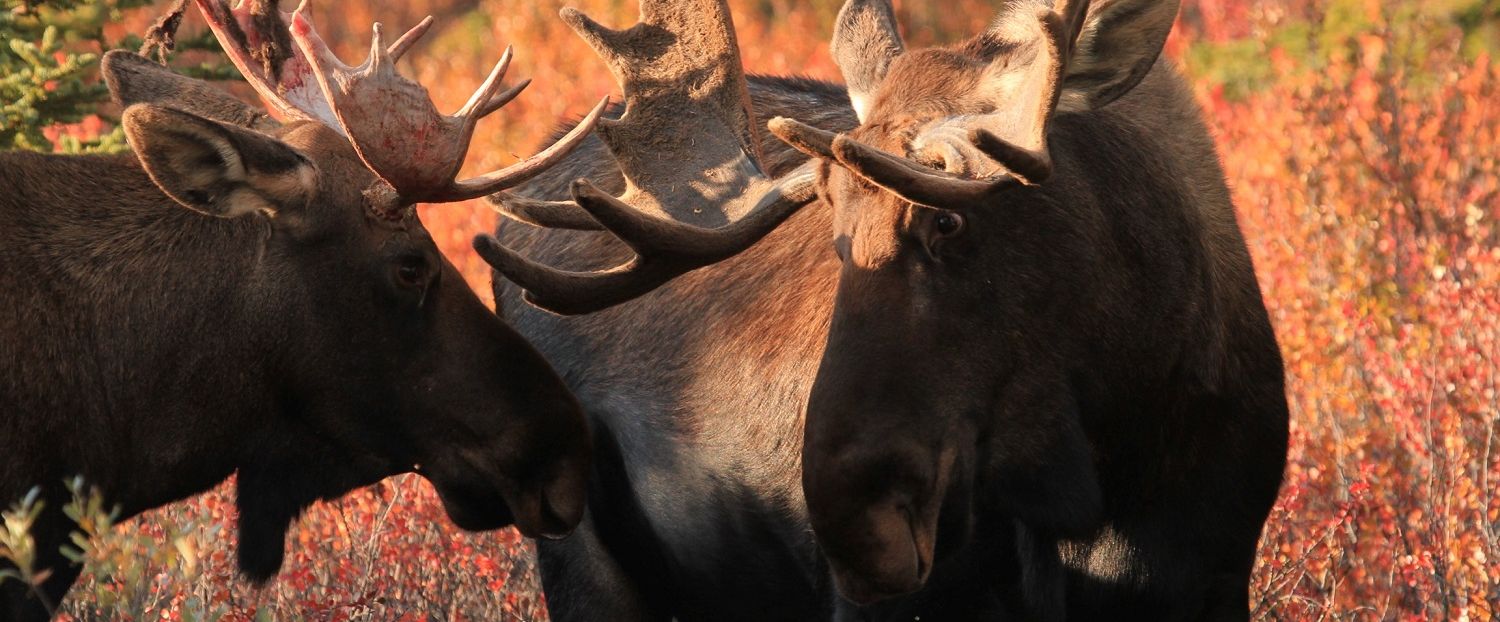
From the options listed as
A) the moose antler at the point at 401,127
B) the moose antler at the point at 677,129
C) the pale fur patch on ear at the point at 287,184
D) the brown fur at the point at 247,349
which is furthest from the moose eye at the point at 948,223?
the pale fur patch on ear at the point at 287,184

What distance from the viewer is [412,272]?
4676 millimetres

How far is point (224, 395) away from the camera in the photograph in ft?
15.3

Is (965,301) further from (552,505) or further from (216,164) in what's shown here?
(216,164)

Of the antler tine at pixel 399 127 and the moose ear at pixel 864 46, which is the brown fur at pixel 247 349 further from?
the moose ear at pixel 864 46

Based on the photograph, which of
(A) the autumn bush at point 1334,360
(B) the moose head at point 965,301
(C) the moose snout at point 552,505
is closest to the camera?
(B) the moose head at point 965,301

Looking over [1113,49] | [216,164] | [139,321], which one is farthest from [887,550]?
[139,321]

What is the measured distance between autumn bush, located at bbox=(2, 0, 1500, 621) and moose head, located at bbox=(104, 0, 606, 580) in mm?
408

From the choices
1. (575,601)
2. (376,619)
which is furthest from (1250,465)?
(376,619)

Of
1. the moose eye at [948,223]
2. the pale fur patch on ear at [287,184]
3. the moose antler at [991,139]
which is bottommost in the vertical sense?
the pale fur patch on ear at [287,184]

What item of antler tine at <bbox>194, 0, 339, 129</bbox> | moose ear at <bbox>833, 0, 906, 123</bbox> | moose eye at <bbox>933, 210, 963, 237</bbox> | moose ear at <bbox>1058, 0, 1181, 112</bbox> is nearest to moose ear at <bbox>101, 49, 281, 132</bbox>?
antler tine at <bbox>194, 0, 339, 129</bbox>

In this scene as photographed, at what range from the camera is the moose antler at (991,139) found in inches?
154

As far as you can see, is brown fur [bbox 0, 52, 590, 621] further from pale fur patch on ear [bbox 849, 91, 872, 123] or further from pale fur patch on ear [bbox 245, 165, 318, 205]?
pale fur patch on ear [bbox 849, 91, 872, 123]

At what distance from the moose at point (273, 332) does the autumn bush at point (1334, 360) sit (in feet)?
0.99

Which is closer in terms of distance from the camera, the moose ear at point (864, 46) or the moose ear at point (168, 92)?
the moose ear at point (864, 46)
